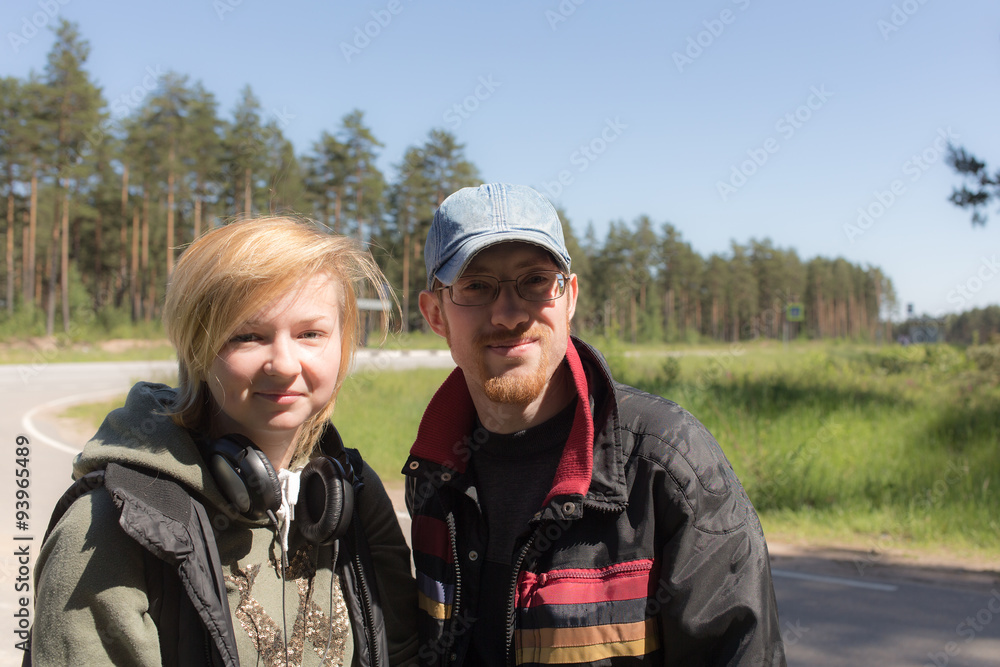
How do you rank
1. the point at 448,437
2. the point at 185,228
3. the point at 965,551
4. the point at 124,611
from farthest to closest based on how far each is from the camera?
the point at 185,228, the point at 965,551, the point at 448,437, the point at 124,611

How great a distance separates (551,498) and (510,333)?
478mm

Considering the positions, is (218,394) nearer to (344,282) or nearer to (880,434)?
(344,282)

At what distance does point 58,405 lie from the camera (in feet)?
52.0

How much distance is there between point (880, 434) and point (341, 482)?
402 inches

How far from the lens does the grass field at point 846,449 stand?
301 inches

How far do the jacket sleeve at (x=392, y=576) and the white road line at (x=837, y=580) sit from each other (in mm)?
4856

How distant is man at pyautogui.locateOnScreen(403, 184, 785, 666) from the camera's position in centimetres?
171

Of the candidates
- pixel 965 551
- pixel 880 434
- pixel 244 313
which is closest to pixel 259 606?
pixel 244 313

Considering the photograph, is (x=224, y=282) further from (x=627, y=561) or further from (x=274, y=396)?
(x=627, y=561)

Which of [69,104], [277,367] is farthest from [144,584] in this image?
[69,104]

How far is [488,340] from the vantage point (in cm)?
203

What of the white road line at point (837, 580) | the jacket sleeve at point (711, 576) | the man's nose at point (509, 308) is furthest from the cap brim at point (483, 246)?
the white road line at point (837, 580)

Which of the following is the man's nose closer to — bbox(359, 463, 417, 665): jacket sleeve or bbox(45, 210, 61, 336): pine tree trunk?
bbox(359, 463, 417, 665): jacket sleeve

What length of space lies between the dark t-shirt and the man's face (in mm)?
140
